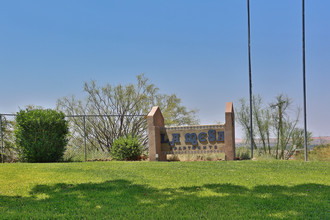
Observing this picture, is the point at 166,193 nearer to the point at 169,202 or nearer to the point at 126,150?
the point at 169,202

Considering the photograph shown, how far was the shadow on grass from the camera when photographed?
5246 millimetres

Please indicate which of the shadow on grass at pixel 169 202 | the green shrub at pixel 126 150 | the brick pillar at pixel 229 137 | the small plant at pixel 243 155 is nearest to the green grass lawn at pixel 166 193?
the shadow on grass at pixel 169 202

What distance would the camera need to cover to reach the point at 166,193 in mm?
6672

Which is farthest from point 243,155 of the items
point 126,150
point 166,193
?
point 166,193

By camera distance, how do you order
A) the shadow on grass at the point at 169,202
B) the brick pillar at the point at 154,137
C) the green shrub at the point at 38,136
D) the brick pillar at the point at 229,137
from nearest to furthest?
1. the shadow on grass at the point at 169,202
2. the green shrub at the point at 38,136
3. the brick pillar at the point at 229,137
4. the brick pillar at the point at 154,137

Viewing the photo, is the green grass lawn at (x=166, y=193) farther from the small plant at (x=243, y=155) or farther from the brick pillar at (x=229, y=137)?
the small plant at (x=243, y=155)

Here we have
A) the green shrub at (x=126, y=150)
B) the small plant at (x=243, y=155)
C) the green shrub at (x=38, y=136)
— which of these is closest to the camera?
the green shrub at (x=38, y=136)

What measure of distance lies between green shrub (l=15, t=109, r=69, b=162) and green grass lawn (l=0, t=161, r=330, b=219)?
11.5 ft

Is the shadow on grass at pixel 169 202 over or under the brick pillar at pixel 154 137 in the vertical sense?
under

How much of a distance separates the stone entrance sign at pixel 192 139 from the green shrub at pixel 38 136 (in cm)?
432

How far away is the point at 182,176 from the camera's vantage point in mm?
8750

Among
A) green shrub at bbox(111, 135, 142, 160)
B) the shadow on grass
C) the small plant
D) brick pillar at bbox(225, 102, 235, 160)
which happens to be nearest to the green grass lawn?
the shadow on grass

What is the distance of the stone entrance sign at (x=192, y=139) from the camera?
46.2ft

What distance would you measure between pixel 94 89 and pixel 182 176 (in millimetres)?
14845
